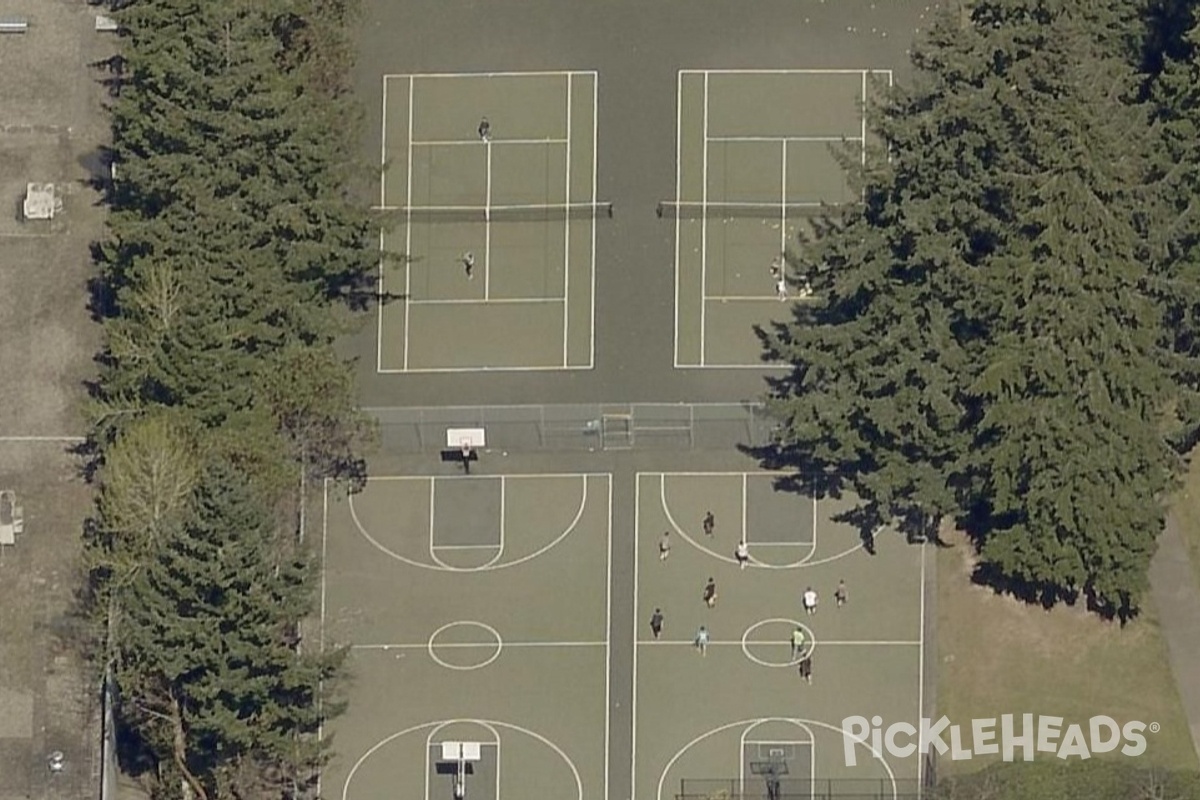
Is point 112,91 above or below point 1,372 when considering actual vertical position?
above

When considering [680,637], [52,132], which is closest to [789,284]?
[680,637]

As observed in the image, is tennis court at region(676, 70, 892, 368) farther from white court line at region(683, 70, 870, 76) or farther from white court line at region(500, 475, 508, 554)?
white court line at region(500, 475, 508, 554)

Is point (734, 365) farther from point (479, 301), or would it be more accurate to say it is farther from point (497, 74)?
point (497, 74)

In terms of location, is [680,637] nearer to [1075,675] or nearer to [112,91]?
[1075,675]

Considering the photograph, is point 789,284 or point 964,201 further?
point 789,284

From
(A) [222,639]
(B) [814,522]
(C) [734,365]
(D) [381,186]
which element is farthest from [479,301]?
(A) [222,639]

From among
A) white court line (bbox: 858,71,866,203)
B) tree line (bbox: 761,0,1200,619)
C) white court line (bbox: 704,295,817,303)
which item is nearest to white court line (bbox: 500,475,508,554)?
white court line (bbox: 704,295,817,303)

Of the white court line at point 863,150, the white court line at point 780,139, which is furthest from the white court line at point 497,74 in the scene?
the white court line at point 863,150
